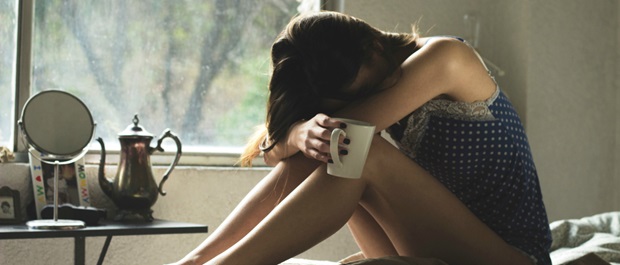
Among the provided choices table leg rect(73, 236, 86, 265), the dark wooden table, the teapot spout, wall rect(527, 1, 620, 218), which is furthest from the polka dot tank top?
wall rect(527, 1, 620, 218)

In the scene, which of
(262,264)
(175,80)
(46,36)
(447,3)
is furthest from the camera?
(447,3)

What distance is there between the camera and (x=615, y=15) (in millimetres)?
2973

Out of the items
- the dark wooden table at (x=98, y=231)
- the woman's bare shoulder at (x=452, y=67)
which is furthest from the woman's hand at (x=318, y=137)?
the dark wooden table at (x=98, y=231)

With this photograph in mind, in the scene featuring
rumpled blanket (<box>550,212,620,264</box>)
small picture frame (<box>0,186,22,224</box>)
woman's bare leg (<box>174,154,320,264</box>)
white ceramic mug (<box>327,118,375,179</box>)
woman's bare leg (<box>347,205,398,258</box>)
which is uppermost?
white ceramic mug (<box>327,118,375,179</box>)

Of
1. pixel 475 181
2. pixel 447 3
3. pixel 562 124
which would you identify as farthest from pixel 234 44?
pixel 475 181

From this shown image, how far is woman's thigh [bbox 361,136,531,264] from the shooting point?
1.22 m

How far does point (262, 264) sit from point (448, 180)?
459 mm

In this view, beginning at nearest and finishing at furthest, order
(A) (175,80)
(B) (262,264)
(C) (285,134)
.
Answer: (B) (262,264), (C) (285,134), (A) (175,80)

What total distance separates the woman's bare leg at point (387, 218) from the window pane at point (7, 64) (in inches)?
55.7

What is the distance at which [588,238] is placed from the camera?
6.19 feet

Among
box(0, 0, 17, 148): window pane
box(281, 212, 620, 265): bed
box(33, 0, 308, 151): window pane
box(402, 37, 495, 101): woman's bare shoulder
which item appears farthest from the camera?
box(33, 0, 308, 151): window pane

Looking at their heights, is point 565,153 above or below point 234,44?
below

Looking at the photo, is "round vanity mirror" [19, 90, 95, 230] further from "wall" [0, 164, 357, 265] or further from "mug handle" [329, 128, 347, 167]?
"mug handle" [329, 128, 347, 167]

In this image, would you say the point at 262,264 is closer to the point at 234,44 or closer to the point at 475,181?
the point at 475,181
